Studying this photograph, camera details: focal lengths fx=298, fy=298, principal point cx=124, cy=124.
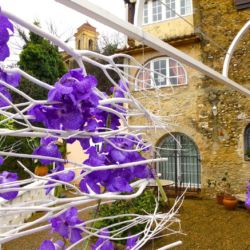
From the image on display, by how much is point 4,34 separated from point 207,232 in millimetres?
5497

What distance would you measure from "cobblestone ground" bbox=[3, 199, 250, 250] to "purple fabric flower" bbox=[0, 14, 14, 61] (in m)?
3.45

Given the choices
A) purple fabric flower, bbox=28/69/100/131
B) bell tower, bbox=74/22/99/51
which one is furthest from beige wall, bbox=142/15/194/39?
bell tower, bbox=74/22/99/51

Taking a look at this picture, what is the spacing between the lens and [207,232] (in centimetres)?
535

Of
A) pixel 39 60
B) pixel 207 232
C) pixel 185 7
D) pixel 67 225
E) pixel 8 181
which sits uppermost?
pixel 185 7

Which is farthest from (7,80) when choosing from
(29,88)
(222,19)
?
(29,88)

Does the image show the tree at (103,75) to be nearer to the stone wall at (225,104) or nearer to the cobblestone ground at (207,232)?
the cobblestone ground at (207,232)

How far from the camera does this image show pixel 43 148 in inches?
27.5

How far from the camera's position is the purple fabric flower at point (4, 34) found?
0.56 meters

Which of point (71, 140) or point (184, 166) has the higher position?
point (71, 140)

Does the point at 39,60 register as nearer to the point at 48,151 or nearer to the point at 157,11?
Result: the point at 157,11

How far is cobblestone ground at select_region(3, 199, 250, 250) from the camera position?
15.4 ft

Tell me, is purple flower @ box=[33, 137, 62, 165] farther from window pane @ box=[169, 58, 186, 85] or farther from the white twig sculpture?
window pane @ box=[169, 58, 186, 85]

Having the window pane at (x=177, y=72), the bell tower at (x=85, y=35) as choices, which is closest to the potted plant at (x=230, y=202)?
the window pane at (x=177, y=72)

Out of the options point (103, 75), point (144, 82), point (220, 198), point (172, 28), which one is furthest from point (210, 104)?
point (144, 82)
